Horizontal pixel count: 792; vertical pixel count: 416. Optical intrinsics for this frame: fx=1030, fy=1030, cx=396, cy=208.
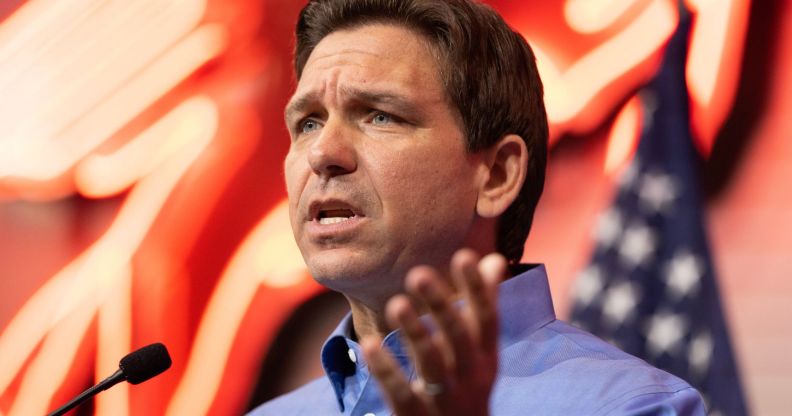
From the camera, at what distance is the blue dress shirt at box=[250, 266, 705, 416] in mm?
1517

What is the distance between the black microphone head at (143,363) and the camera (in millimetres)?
1585

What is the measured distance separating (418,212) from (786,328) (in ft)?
4.06

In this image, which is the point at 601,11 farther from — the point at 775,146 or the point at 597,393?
the point at 597,393

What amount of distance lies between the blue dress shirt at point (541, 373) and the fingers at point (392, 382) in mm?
434

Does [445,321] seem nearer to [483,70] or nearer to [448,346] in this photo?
[448,346]

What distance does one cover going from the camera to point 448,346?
1016 mm

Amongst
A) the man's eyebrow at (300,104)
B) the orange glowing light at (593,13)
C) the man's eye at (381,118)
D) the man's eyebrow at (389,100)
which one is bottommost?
the man's eye at (381,118)

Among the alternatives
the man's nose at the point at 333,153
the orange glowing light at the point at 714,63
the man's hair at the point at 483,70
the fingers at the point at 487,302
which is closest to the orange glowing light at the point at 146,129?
the orange glowing light at the point at 714,63

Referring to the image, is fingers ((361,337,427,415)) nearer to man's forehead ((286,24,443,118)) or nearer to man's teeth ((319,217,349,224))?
man's teeth ((319,217,349,224))

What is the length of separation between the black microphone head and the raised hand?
0.69 metres

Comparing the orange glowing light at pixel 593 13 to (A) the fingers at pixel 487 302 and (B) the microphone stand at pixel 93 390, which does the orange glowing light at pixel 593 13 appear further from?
(A) the fingers at pixel 487 302

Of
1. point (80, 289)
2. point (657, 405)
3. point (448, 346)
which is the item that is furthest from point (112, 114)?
point (448, 346)

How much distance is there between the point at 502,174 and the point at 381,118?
0.25 meters

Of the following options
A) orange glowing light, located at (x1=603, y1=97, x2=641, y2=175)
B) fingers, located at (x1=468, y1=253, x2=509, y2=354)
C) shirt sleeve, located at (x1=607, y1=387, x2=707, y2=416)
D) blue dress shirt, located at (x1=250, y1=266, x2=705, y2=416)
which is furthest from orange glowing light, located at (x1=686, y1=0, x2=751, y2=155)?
fingers, located at (x1=468, y1=253, x2=509, y2=354)
